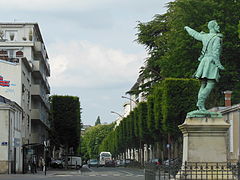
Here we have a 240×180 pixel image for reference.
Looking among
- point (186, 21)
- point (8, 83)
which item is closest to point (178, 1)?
point (186, 21)

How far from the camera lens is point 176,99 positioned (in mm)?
56250

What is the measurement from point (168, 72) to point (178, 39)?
3748 mm

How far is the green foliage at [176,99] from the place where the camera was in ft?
180

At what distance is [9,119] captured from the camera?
5016cm

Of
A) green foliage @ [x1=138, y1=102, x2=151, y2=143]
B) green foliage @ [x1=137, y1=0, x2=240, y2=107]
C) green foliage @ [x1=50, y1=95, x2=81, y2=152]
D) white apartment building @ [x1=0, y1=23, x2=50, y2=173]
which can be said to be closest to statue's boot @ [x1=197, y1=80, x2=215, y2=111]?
green foliage @ [x1=137, y1=0, x2=240, y2=107]

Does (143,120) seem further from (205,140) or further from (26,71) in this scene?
(205,140)

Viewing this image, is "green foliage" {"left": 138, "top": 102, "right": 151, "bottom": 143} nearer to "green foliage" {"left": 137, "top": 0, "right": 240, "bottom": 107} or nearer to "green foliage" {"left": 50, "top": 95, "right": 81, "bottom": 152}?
"green foliage" {"left": 50, "top": 95, "right": 81, "bottom": 152}

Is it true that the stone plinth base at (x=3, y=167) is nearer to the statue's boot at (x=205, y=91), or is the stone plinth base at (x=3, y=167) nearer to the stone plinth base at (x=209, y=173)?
the statue's boot at (x=205, y=91)

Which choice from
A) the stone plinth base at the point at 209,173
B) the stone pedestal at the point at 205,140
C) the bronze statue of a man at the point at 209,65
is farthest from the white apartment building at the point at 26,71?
the stone plinth base at the point at 209,173

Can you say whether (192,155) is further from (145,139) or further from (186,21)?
(145,139)

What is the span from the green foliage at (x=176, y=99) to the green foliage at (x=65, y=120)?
24.3 meters

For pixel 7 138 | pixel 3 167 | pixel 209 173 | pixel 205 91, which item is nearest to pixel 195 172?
pixel 209 173

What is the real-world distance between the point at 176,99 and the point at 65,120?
88.2ft

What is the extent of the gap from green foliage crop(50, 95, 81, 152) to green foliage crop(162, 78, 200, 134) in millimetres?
24347
